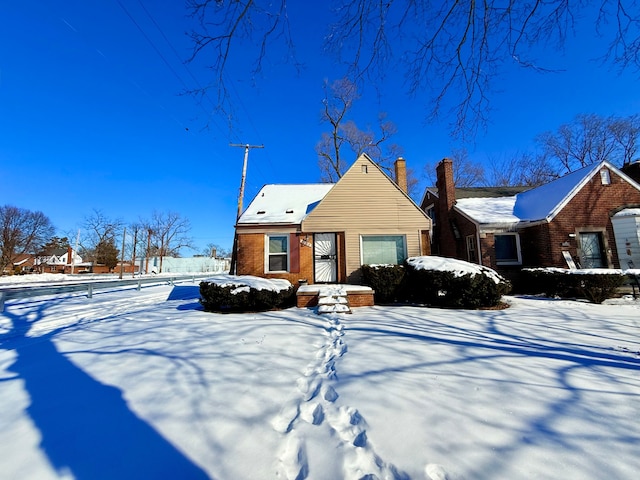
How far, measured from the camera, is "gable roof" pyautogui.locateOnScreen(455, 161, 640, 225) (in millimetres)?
11766

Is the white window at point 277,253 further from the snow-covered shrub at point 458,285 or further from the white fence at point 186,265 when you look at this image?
the white fence at point 186,265

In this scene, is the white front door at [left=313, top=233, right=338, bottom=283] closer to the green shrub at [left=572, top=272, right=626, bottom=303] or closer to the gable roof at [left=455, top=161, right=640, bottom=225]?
the gable roof at [left=455, top=161, right=640, bottom=225]

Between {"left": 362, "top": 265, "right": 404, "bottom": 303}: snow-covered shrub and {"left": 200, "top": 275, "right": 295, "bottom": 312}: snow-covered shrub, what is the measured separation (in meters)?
3.38

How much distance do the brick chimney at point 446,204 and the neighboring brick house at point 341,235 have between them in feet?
13.9

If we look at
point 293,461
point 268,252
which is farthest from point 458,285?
point 293,461

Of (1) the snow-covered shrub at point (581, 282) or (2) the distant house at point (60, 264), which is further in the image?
(2) the distant house at point (60, 264)

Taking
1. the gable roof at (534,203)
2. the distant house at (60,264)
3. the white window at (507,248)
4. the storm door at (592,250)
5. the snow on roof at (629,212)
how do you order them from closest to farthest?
1. the snow on roof at (629,212)
2. the storm door at (592,250)
3. the gable roof at (534,203)
4. the white window at (507,248)
5. the distant house at (60,264)

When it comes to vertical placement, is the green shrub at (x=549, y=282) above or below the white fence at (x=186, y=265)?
below

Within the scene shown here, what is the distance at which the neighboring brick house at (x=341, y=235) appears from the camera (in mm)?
10938

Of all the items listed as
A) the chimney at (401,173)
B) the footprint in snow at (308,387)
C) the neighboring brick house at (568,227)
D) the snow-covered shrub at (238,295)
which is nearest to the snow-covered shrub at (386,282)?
the snow-covered shrub at (238,295)

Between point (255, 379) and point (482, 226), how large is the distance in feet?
40.6

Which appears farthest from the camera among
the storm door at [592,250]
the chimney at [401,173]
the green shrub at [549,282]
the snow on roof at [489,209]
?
the chimney at [401,173]

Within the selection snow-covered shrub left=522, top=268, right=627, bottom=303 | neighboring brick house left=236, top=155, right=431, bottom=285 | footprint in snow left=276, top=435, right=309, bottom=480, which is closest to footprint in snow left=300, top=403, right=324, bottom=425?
footprint in snow left=276, top=435, right=309, bottom=480

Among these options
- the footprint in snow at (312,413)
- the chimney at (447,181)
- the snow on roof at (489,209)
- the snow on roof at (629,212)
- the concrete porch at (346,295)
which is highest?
the chimney at (447,181)
